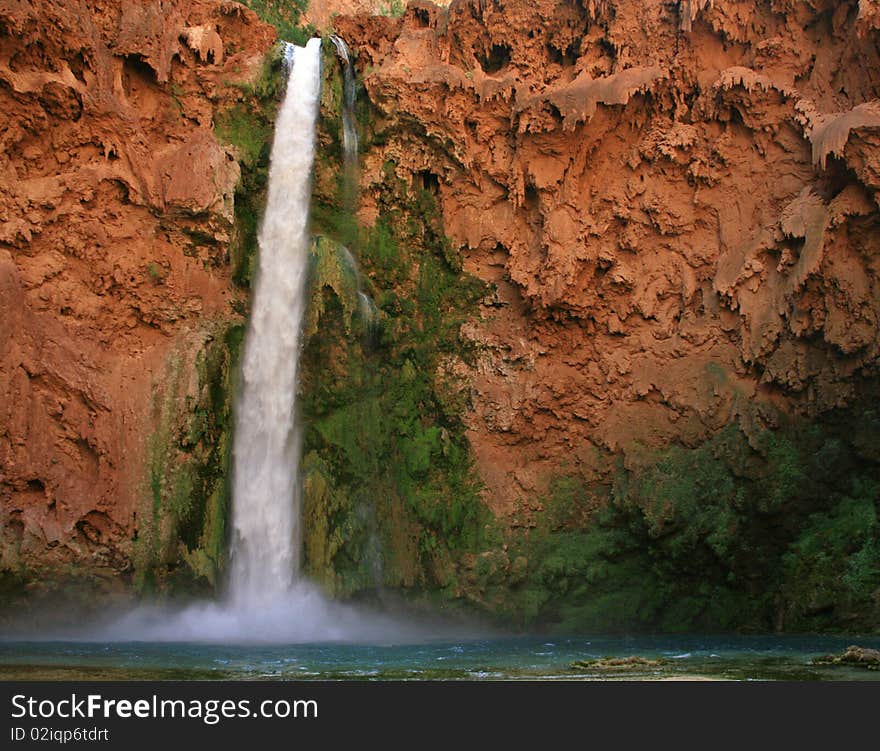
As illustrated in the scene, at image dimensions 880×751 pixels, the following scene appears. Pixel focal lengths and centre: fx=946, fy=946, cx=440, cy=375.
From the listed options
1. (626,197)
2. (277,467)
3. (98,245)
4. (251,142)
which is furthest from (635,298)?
(98,245)

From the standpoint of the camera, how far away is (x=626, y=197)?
22266 millimetres

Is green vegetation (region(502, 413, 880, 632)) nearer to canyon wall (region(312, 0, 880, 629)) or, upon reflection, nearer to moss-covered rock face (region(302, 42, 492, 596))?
canyon wall (region(312, 0, 880, 629))

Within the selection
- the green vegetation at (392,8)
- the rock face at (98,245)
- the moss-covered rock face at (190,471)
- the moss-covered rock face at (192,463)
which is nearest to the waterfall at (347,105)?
the rock face at (98,245)

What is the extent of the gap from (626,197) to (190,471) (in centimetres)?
1171

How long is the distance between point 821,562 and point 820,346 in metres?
4.41

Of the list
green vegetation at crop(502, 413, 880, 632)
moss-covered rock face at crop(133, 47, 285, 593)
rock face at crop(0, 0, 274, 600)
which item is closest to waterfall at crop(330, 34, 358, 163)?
rock face at crop(0, 0, 274, 600)

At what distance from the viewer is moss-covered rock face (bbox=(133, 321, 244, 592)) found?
19234 mm

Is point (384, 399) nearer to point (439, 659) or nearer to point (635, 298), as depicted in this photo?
point (635, 298)

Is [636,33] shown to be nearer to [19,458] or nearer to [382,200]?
[382,200]

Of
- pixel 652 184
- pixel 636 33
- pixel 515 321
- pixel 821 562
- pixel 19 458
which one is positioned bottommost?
pixel 821 562

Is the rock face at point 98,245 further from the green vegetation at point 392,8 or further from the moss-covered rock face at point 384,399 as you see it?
the green vegetation at point 392,8

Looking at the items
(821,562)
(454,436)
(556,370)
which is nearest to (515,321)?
(556,370)

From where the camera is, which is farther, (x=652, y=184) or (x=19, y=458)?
(x=652, y=184)

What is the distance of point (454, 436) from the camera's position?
22.2 m
